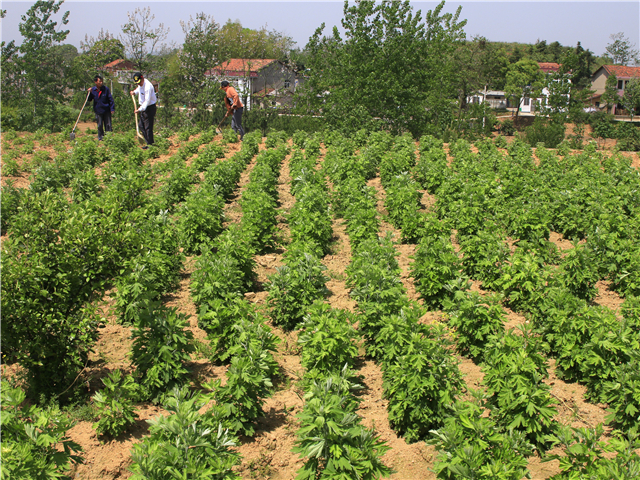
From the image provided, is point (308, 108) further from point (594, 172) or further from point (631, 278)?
point (631, 278)

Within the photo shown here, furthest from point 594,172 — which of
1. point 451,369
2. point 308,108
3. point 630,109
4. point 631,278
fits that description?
point 630,109

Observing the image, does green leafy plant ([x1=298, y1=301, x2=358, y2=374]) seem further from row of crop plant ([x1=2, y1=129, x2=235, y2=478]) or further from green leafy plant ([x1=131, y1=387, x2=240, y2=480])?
green leafy plant ([x1=131, y1=387, x2=240, y2=480])

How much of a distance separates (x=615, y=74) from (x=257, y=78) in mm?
38377

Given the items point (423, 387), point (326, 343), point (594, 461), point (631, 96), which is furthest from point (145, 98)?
point (631, 96)

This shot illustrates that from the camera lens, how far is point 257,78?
51219 mm

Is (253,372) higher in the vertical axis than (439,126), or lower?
lower

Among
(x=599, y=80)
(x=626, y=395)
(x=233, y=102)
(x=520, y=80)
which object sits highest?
(x=599, y=80)

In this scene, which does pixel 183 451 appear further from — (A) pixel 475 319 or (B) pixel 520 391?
(A) pixel 475 319

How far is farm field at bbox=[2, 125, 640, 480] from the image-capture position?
4.11 m

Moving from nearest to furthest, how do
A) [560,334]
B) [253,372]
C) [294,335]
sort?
[253,372] < [560,334] < [294,335]

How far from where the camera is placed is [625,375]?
4.31 m

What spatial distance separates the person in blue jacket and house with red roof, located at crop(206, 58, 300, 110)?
855 cm

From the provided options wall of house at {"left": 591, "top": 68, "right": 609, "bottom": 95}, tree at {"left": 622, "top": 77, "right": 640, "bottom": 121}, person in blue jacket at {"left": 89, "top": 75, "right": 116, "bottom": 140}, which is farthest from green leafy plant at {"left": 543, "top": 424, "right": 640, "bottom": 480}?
wall of house at {"left": 591, "top": 68, "right": 609, "bottom": 95}

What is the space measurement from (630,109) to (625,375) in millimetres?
47642
